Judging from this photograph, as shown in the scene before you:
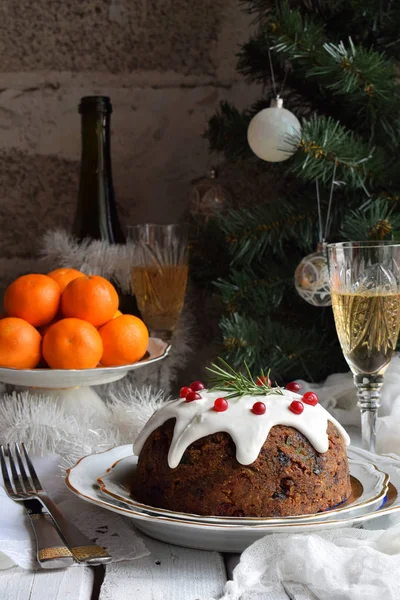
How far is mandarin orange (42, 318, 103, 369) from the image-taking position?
1162 mm

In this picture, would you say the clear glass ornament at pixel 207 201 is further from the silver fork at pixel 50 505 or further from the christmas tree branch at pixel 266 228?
the silver fork at pixel 50 505

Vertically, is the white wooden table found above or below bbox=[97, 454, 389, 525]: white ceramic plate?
below

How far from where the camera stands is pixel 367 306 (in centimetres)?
94

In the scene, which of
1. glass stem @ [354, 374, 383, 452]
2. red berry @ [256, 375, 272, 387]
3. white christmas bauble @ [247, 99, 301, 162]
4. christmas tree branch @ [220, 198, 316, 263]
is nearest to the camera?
red berry @ [256, 375, 272, 387]

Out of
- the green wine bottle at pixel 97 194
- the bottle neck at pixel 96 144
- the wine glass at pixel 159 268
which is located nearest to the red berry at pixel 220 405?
the wine glass at pixel 159 268

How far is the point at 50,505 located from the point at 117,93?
1.13m

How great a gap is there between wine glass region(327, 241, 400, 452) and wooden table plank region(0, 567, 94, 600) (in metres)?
0.42

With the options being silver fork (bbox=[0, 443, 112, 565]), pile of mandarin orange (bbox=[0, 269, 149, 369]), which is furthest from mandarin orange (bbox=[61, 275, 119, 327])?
silver fork (bbox=[0, 443, 112, 565])

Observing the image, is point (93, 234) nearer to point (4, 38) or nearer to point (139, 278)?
point (139, 278)

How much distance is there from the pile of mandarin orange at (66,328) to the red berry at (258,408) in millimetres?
461

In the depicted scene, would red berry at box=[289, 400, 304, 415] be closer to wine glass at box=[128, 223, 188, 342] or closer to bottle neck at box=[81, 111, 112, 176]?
wine glass at box=[128, 223, 188, 342]

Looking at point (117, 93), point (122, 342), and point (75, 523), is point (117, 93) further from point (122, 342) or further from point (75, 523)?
point (75, 523)

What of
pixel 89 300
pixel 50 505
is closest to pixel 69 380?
pixel 89 300

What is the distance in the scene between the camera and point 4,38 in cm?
169
